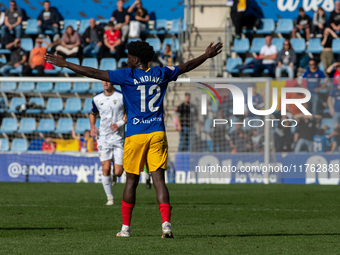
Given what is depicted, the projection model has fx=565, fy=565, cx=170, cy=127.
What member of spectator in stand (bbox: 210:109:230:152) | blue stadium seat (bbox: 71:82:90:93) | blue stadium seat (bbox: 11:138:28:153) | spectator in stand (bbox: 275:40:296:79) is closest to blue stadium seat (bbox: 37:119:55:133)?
blue stadium seat (bbox: 11:138:28:153)

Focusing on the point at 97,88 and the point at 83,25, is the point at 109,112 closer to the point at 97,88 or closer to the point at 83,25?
the point at 97,88

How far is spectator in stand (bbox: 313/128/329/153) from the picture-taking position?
1468 centimetres

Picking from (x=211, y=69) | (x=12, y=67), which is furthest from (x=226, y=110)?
(x=12, y=67)

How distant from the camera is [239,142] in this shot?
15102mm

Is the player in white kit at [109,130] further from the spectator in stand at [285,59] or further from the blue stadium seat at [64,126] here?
the spectator in stand at [285,59]

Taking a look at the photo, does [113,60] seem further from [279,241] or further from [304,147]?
[279,241]

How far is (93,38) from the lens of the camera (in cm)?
2033

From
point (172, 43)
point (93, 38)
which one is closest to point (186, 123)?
point (172, 43)

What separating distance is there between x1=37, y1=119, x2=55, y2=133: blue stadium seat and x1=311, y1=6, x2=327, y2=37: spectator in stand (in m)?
9.41

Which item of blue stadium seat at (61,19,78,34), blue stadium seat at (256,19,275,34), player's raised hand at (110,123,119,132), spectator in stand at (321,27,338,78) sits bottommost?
player's raised hand at (110,123,119,132)

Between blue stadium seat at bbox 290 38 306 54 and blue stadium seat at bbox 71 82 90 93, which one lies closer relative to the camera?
blue stadium seat at bbox 71 82 90 93

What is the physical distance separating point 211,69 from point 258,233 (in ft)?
41.8

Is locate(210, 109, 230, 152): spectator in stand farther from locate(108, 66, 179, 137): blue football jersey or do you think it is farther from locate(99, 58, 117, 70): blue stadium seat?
locate(108, 66, 179, 137): blue football jersey

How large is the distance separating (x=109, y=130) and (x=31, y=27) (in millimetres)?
13060
